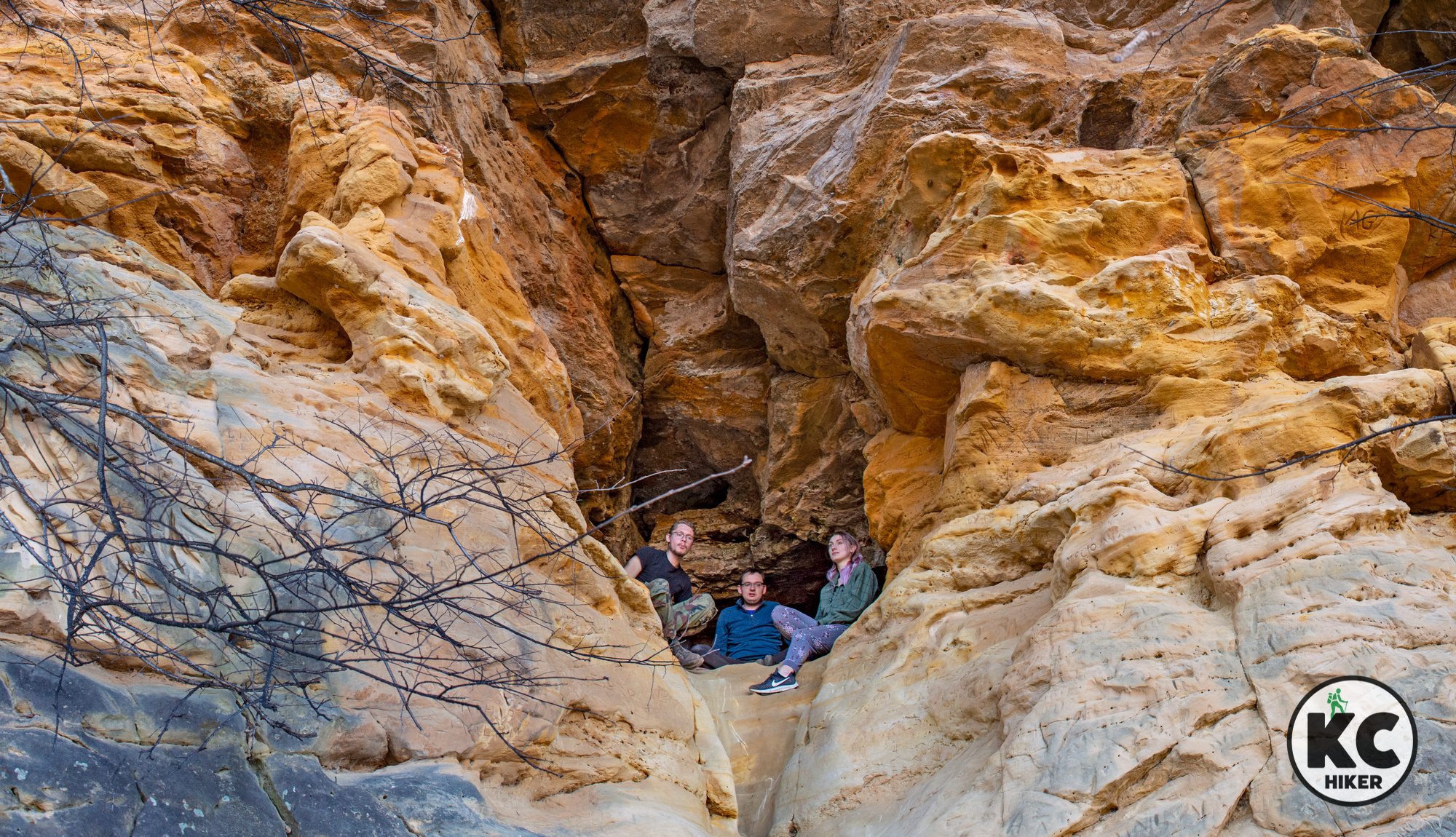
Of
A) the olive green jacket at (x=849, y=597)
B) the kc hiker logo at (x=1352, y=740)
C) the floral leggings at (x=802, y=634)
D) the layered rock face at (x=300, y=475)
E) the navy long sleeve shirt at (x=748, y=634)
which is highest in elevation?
the layered rock face at (x=300, y=475)

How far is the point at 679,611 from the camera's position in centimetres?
685

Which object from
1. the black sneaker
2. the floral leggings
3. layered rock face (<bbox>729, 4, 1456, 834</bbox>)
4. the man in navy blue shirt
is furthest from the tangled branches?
the man in navy blue shirt

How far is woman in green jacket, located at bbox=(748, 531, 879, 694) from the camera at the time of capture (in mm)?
6453

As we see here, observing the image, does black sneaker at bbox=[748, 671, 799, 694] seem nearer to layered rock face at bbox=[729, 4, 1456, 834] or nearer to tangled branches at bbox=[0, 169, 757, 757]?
layered rock face at bbox=[729, 4, 1456, 834]

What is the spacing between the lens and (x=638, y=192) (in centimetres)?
898

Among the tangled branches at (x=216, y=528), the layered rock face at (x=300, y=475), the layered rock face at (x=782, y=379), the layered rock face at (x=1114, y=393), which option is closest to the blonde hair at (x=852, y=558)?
the layered rock face at (x=782, y=379)

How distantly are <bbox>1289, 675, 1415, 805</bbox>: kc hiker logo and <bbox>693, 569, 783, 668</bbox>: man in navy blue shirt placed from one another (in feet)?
12.6

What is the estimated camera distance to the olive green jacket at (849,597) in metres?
6.95

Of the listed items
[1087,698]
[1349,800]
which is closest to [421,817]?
[1087,698]

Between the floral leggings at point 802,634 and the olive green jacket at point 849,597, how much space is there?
0.32ft

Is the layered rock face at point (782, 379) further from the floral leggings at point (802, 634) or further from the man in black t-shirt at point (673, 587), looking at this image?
the man in black t-shirt at point (673, 587)

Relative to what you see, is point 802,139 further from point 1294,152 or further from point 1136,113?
point 1294,152

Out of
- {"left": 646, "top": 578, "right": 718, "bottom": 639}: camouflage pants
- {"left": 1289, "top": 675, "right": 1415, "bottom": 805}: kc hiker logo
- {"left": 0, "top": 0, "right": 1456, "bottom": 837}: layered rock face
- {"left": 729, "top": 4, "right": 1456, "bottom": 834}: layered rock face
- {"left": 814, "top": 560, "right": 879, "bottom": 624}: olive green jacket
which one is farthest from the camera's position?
{"left": 814, "top": 560, "right": 879, "bottom": 624}: olive green jacket

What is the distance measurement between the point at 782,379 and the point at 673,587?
6.81ft
